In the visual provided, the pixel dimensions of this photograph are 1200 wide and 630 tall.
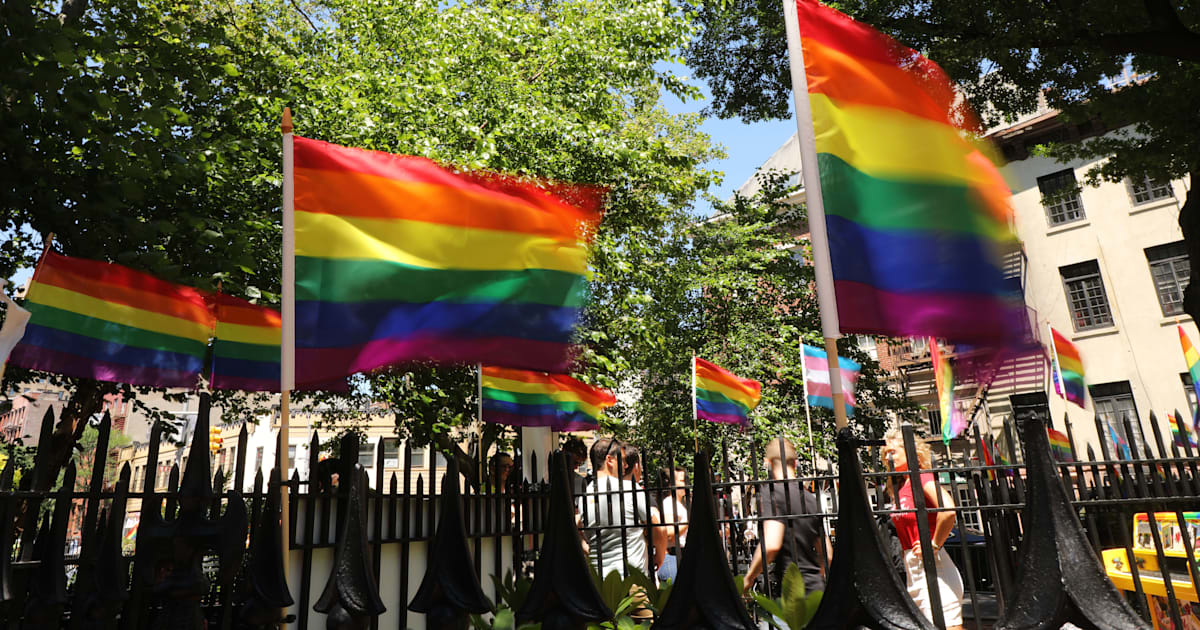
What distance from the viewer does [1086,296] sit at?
2556cm

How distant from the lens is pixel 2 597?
2146 millimetres

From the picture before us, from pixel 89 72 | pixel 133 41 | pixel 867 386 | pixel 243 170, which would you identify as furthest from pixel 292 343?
pixel 867 386

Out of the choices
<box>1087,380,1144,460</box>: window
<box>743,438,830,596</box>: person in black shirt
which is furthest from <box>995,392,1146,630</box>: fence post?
<box>1087,380,1144,460</box>: window

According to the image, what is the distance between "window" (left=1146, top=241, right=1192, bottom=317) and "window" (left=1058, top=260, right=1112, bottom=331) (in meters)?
1.46

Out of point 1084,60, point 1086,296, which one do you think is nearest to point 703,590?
point 1084,60

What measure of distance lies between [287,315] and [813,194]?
A: 2.56 m

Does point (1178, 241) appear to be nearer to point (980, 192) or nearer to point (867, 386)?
point (867, 386)

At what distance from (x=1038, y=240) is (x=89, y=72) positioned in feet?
27.4

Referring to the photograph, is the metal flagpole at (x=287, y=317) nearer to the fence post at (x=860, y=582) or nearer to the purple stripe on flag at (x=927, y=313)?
the fence post at (x=860, y=582)

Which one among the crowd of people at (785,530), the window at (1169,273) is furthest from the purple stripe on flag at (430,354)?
the window at (1169,273)

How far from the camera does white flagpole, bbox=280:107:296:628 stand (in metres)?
3.02

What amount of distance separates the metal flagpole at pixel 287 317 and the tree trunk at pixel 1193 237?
9.76m

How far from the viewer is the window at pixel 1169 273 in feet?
77.3

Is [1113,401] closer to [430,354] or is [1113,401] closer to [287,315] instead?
[430,354]
